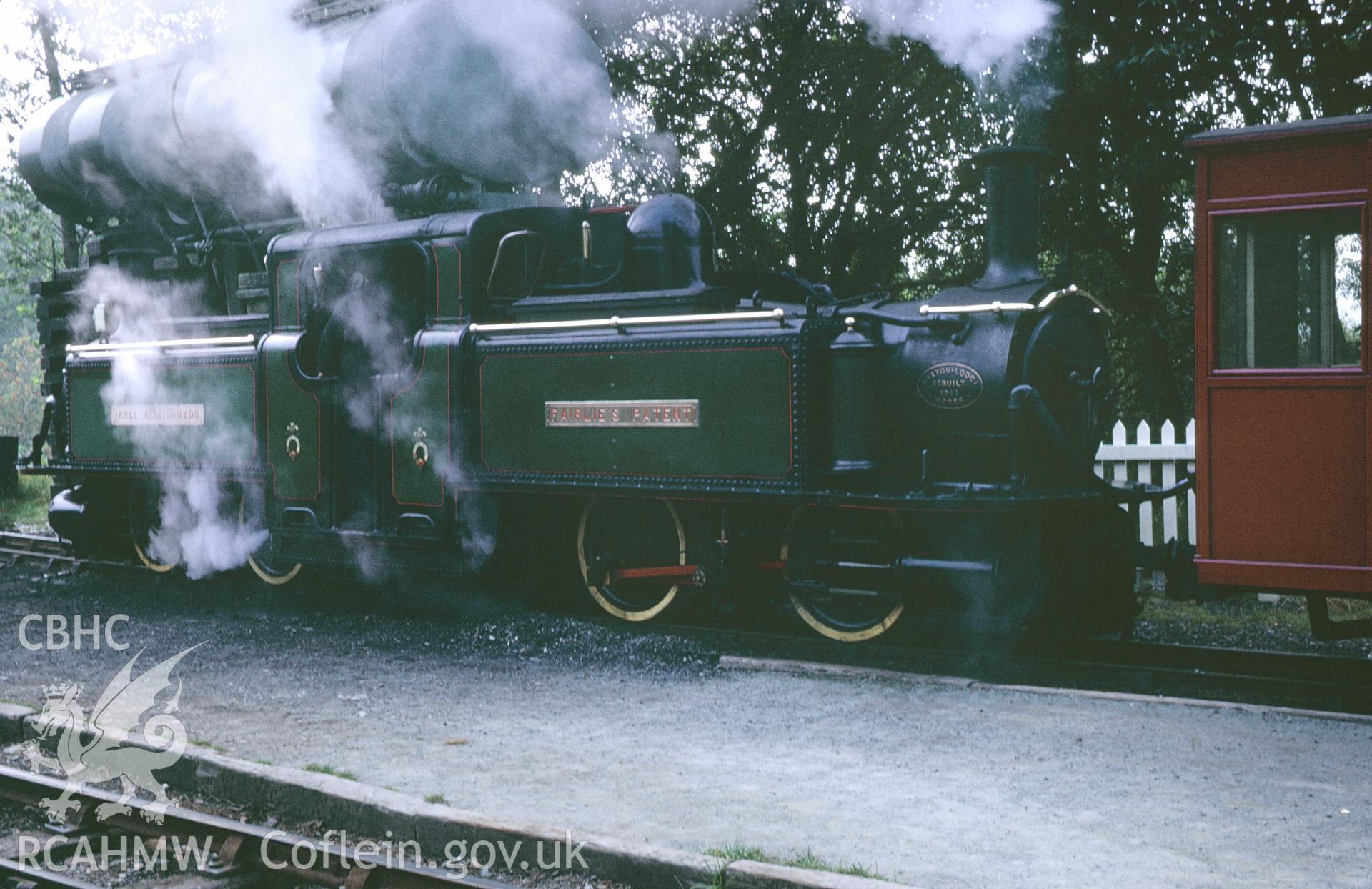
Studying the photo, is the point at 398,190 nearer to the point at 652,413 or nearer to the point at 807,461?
the point at 652,413

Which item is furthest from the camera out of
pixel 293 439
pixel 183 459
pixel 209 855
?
pixel 183 459

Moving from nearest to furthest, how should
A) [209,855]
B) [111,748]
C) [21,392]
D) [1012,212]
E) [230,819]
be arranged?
[209,855] → [230,819] → [111,748] → [1012,212] → [21,392]

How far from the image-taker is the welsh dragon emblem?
4.50 m

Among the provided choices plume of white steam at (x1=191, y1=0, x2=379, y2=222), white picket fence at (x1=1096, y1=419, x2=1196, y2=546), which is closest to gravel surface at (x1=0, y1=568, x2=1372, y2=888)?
plume of white steam at (x1=191, y1=0, x2=379, y2=222)

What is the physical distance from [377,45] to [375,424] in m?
2.43

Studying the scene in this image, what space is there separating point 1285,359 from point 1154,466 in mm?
3748

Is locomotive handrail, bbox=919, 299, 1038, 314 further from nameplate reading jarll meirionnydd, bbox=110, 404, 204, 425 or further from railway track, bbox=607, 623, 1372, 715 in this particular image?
nameplate reading jarll meirionnydd, bbox=110, 404, 204, 425

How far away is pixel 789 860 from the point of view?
3.59 m

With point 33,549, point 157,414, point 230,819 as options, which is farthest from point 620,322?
point 33,549

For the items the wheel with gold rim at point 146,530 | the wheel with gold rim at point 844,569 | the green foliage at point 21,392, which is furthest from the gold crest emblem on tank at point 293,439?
the green foliage at point 21,392

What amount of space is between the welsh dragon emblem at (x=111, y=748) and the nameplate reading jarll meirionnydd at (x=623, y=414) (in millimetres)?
2625

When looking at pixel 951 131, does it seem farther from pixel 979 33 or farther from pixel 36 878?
pixel 36 878

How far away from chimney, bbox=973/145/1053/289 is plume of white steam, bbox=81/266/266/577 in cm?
507

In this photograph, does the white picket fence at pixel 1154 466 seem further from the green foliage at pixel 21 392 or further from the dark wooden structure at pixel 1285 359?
the green foliage at pixel 21 392
